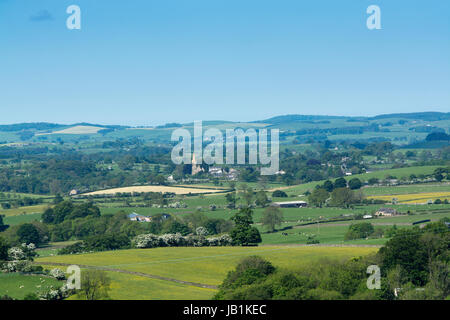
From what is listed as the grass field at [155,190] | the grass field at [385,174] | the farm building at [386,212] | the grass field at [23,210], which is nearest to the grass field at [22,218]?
the grass field at [23,210]

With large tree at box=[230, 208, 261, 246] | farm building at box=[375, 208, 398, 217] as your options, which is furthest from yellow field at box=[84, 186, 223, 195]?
large tree at box=[230, 208, 261, 246]

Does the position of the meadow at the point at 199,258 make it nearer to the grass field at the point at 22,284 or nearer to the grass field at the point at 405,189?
the grass field at the point at 22,284

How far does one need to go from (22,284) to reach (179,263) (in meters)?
14.3

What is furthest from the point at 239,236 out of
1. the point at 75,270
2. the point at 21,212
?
the point at 21,212

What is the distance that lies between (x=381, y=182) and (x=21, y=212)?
234 ft

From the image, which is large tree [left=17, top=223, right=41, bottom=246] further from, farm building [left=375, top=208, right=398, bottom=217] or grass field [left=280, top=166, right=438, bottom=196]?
grass field [left=280, top=166, right=438, bottom=196]

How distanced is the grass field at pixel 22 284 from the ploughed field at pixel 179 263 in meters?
4.67

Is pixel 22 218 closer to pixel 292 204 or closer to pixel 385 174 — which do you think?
pixel 292 204

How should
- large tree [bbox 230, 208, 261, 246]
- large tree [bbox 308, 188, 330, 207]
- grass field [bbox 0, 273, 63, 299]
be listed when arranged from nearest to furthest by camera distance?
grass field [bbox 0, 273, 63, 299]
large tree [bbox 230, 208, 261, 246]
large tree [bbox 308, 188, 330, 207]

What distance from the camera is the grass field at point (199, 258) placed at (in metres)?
54.5

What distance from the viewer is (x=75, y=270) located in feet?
169

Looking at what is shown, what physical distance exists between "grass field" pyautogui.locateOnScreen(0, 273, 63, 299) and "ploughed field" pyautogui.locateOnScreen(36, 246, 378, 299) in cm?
467

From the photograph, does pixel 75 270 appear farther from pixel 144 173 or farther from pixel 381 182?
pixel 144 173

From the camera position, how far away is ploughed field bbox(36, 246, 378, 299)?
47125 millimetres
